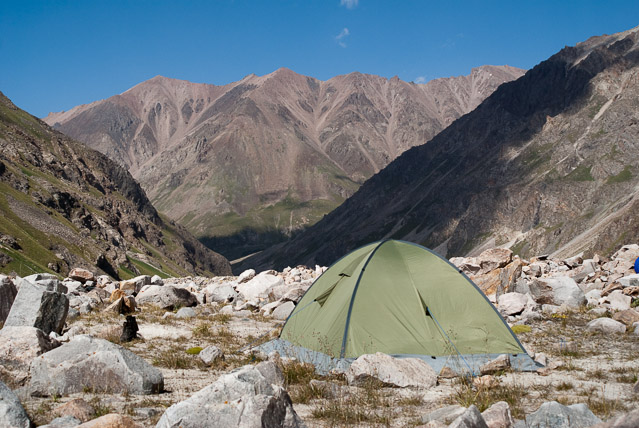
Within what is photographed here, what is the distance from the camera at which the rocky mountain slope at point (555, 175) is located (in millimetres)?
120625

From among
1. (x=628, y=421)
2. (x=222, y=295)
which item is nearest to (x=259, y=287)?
(x=222, y=295)

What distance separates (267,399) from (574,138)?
174m

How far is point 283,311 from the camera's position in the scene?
21.5m

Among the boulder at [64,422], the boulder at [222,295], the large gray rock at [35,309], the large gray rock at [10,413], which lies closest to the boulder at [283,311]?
the boulder at [222,295]

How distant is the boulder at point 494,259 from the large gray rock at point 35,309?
72.0 ft

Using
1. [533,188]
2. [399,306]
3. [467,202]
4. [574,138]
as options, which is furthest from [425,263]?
[574,138]

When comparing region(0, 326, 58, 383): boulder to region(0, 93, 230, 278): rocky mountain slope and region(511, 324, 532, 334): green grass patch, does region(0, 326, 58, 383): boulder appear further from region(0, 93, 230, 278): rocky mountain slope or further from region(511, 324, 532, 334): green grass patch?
region(0, 93, 230, 278): rocky mountain slope

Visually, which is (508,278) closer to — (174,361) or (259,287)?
(259,287)

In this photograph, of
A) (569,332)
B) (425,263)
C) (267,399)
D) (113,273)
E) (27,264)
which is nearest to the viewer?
(267,399)

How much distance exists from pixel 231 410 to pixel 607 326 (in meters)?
13.3

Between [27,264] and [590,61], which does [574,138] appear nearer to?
[590,61]

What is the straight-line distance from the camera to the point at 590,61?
18138 cm

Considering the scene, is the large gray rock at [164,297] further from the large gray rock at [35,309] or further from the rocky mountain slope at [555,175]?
the rocky mountain slope at [555,175]

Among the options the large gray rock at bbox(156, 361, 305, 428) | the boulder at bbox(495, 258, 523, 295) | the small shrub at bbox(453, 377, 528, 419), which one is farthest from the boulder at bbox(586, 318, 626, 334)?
the large gray rock at bbox(156, 361, 305, 428)
